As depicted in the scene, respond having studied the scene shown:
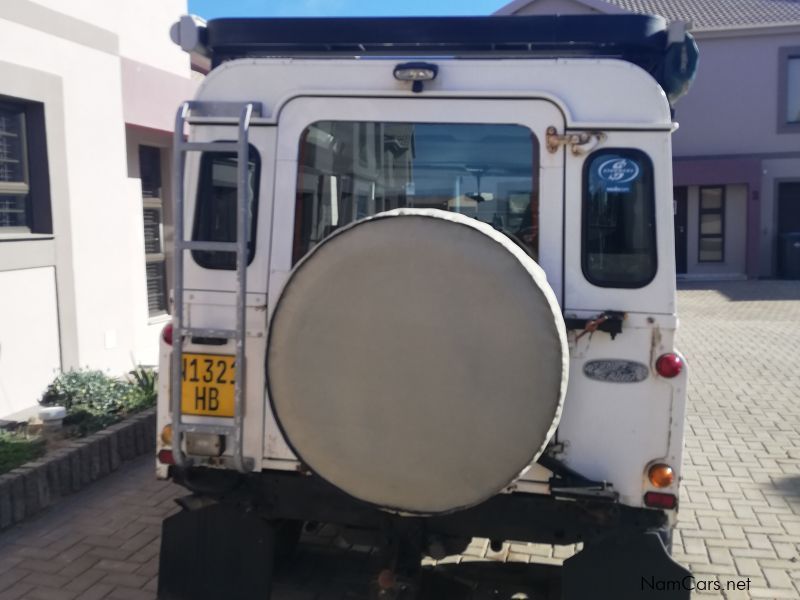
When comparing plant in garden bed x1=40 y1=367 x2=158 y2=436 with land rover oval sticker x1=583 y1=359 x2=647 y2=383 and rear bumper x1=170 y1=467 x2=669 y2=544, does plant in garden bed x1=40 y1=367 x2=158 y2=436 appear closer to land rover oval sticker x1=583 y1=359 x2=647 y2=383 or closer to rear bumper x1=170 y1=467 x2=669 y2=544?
rear bumper x1=170 y1=467 x2=669 y2=544

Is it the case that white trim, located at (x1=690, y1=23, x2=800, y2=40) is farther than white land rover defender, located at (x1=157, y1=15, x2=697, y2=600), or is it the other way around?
white trim, located at (x1=690, y1=23, x2=800, y2=40)

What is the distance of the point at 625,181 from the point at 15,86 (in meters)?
5.50

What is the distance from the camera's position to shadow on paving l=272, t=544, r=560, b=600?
155 inches

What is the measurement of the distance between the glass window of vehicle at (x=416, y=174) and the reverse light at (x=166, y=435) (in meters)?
0.97

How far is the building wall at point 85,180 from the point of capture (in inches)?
272

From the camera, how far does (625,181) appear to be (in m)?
3.43

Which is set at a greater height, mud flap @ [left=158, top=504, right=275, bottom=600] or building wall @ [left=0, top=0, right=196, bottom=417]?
building wall @ [left=0, top=0, right=196, bottom=417]

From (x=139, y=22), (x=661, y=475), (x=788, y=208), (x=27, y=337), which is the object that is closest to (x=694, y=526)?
(x=661, y=475)

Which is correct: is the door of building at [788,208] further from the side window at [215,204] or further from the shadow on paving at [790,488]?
the side window at [215,204]

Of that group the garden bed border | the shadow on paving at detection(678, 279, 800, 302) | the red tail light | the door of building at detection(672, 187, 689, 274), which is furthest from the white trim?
the red tail light

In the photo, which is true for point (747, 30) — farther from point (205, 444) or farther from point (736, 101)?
point (205, 444)

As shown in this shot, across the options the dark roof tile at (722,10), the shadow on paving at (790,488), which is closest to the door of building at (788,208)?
the dark roof tile at (722,10)

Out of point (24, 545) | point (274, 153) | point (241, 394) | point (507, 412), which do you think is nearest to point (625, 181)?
point (507, 412)

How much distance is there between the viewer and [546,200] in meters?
3.46
